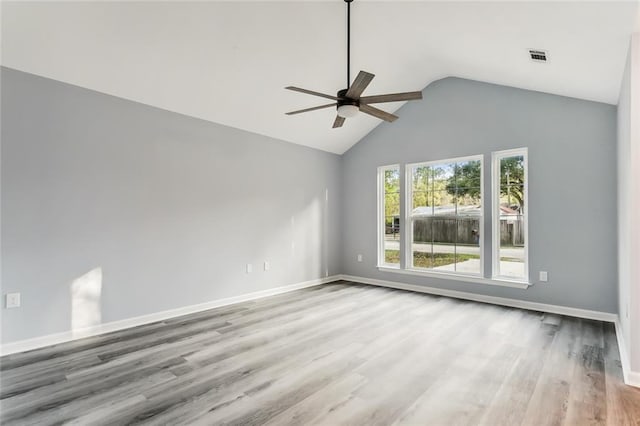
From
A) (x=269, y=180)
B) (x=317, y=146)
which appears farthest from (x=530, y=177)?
(x=269, y=180)

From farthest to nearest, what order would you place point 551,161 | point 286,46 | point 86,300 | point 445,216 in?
point 445,216
point 551,161
point 286,46
point 86,300

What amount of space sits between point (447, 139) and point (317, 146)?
2.17m

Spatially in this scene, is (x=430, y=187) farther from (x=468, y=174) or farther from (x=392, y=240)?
(x=392, y=240)

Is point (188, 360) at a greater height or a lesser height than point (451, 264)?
lesser

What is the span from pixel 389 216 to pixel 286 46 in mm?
3405

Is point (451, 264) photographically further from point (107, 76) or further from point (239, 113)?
point (107, 76)

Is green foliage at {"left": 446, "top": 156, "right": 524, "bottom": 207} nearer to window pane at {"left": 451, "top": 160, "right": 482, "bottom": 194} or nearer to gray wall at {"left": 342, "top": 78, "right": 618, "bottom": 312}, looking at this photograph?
window pane at {"left": 451, "top": 160, "right": 482, "bottom": 194}

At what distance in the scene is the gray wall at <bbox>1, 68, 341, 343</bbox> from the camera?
120 inches

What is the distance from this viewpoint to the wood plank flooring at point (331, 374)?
79.3 inches

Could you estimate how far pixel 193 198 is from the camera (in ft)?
14.0

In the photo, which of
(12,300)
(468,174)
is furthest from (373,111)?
(12,300)

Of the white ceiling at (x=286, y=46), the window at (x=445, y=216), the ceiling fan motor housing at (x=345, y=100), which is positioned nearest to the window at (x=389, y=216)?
the window at (x=445, y=216)

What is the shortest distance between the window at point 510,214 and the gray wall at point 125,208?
122 inches

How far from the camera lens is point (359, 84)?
103 inches
